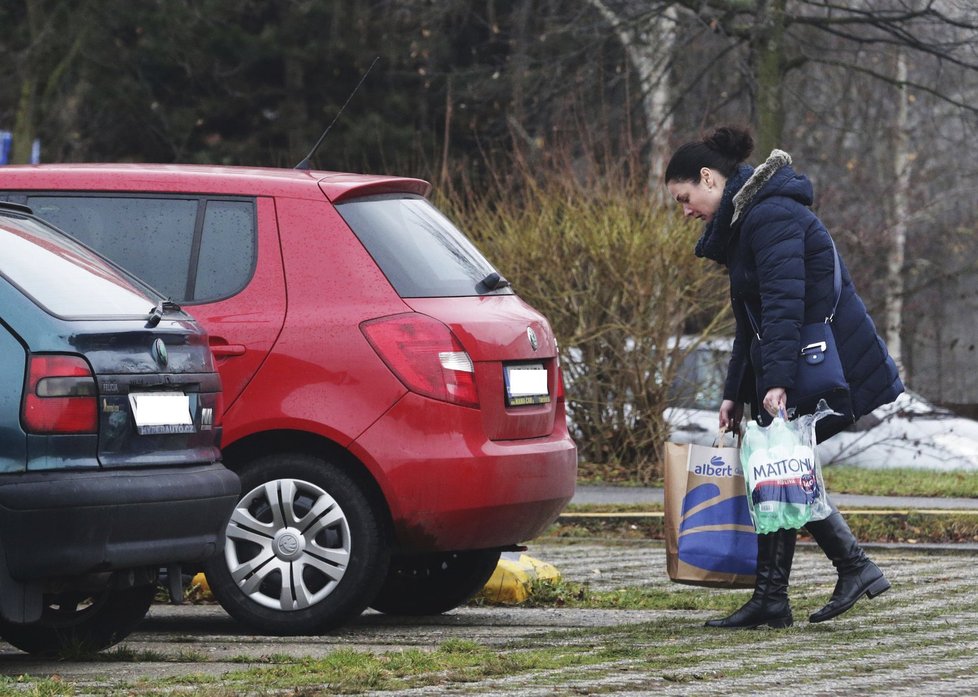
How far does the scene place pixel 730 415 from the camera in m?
7.14

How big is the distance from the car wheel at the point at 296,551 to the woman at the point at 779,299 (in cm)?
132

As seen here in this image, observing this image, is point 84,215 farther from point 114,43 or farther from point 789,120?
point 789,120

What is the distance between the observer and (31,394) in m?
5.27

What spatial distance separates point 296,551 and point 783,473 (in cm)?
173

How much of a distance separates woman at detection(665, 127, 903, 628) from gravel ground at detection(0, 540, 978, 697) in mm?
176

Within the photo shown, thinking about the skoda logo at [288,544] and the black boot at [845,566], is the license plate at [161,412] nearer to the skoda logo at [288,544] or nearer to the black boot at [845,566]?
the skoda logo at [288,544]

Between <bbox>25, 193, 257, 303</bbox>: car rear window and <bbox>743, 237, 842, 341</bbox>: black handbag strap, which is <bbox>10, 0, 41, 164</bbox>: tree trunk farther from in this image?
<bbox>743, 237, 842, 341</bbox>: black handbag strap

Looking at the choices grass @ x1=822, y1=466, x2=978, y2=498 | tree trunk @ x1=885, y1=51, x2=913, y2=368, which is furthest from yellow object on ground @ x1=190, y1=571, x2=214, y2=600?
tree trunk @ x1=885, y1=51, x2=913, y2=368

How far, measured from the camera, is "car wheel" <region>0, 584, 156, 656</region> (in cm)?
616

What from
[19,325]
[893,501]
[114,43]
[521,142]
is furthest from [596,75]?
[19,325]

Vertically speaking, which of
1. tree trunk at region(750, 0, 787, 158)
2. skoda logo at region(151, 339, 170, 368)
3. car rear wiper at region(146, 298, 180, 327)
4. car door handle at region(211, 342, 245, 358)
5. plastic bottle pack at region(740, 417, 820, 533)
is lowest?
plastic bottle pack at region(740, 417, 820, 533)

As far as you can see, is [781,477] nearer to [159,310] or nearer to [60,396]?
[159,310]

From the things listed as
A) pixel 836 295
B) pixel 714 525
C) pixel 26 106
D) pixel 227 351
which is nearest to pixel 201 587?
pixel 227 351

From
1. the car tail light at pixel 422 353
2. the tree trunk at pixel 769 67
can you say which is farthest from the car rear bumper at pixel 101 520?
the tree trunk at pixel 769 67
